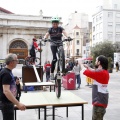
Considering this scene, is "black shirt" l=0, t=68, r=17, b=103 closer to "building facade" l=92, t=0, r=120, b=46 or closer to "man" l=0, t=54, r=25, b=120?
"man" l=0, t=54, r=25, b=120

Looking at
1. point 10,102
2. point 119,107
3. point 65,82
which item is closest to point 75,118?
point 119,107

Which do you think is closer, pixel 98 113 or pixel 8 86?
pixel 8 86

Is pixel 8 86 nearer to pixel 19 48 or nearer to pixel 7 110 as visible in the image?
pixel 7 110

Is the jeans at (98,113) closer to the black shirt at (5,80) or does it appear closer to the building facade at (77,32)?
the black shirt at (5,80)

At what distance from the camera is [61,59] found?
6.69m

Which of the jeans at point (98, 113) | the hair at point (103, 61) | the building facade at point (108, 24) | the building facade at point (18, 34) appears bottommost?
the jeans at point (98, 113)

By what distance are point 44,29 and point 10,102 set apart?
112 ft

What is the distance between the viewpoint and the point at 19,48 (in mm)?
37406

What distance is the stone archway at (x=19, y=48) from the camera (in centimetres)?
3730

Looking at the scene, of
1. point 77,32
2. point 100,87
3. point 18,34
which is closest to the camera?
point 100,87

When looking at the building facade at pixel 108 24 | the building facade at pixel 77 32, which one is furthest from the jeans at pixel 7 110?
the building facade at pixel 77 32

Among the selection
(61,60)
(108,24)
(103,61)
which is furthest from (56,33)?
(108,24)

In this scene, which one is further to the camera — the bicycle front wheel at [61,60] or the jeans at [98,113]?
the bicycle front wheel at [61,60]

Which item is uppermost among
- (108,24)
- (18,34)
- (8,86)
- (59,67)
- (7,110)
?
(108,24)
